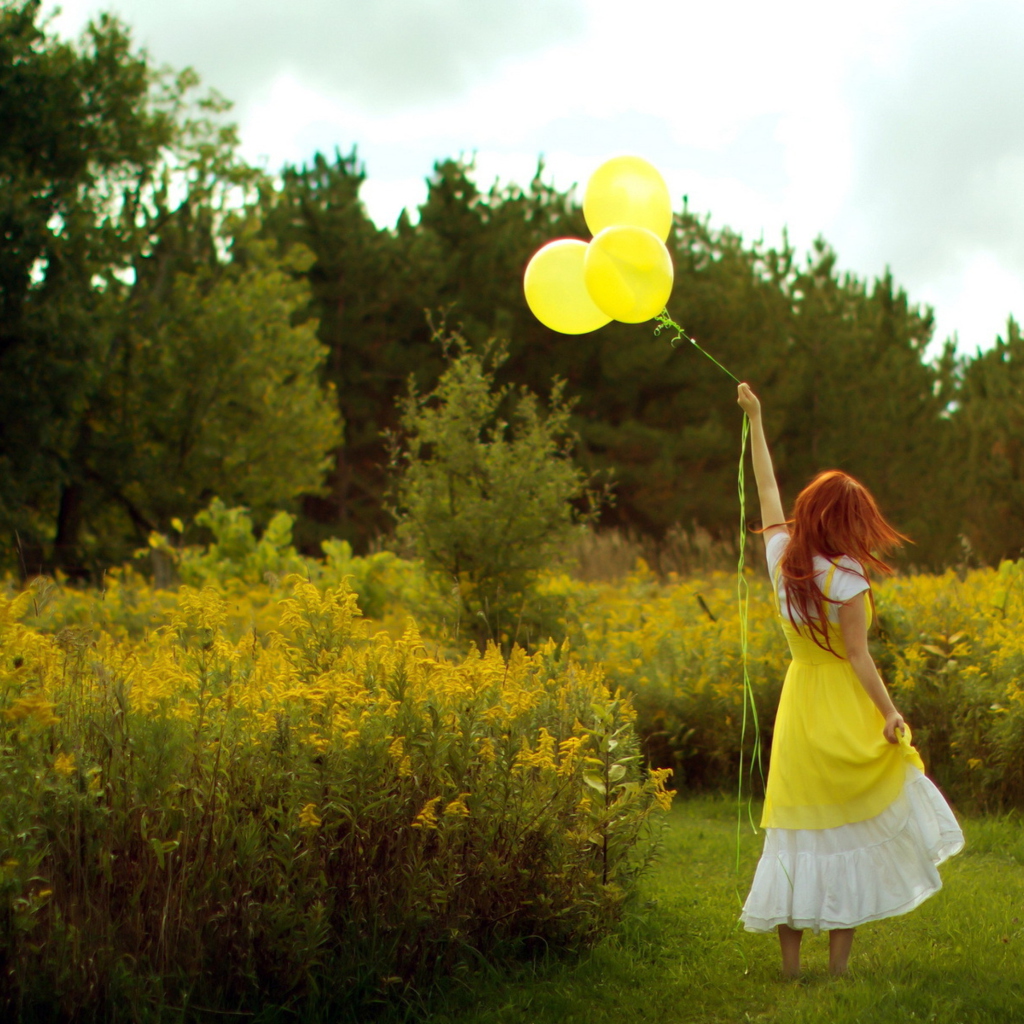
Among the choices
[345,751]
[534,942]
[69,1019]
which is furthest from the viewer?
[534,942]

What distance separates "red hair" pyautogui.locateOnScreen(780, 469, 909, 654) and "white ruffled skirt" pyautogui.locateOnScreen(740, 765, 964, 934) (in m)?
0.58

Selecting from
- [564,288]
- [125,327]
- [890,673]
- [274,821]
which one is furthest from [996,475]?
[125,327]

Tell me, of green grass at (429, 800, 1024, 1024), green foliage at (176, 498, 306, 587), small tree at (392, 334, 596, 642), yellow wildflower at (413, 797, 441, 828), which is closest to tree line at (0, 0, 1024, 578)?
green foliage at (176, 498, 306, 587)

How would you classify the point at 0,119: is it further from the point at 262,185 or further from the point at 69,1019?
the point at 69,1019

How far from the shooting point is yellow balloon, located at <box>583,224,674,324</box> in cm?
414

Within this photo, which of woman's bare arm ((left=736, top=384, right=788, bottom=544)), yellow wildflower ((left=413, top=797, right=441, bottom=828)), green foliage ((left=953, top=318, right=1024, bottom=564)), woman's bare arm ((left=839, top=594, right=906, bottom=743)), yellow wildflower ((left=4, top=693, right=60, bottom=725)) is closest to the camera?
yellow wildflower ((left=4, top=693, right=60, bottom=725))

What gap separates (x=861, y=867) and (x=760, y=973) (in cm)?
62

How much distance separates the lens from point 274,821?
3301mm

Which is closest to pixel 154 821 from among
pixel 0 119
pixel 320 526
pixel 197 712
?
pixel 197 712

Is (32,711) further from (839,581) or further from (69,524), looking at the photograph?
(69,524)

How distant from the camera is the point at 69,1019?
9.84 feet

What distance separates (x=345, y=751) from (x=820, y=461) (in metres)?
25.3

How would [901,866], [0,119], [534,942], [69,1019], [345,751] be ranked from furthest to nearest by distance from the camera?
[0,119], [534,942], [901,866], [345,751], [69,1019]

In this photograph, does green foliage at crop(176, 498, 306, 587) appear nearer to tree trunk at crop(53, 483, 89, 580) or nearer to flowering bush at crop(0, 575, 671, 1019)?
flowering bush at crop(0, 575, 671, 1019)
